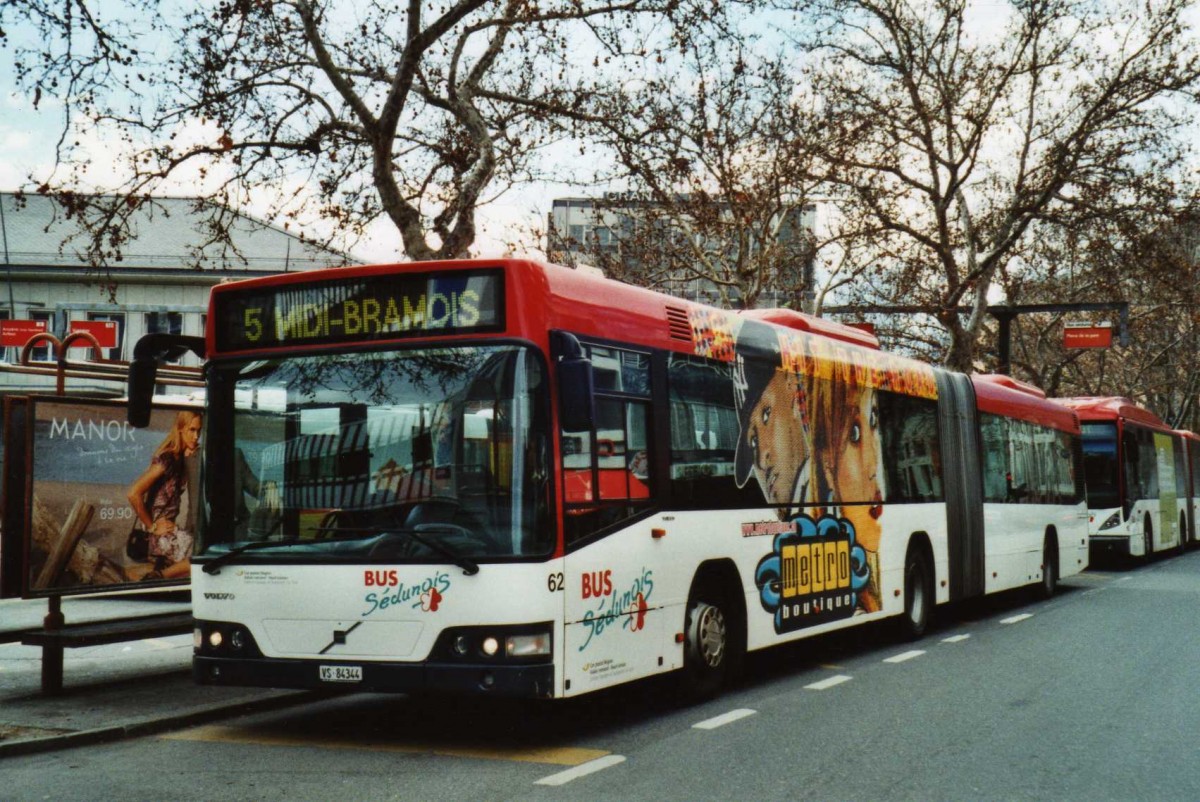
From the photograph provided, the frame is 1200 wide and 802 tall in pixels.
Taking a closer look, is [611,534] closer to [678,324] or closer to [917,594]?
[678,324]

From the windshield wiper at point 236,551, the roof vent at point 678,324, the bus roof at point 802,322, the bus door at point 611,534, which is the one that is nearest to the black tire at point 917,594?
the bus roof at point 802,322

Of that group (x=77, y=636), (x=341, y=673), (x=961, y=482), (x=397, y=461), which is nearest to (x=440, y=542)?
(x=397, y=461)

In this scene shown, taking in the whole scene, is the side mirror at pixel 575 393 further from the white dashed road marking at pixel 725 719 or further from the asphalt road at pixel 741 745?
the white dashed road marking at pixel 725 719

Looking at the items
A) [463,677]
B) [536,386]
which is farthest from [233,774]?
[536,386]

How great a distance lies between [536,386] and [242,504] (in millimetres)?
2013

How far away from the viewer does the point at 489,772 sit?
730 cm

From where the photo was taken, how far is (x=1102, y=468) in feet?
90.1

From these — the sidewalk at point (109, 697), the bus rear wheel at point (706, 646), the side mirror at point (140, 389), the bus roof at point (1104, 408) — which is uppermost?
the bus roof at point (1104, 408)

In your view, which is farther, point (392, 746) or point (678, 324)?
point (678, 324)

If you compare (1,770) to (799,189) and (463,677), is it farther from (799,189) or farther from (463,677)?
(799,189)

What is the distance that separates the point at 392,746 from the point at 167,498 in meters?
4.40

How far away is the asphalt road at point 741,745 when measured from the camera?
688cm

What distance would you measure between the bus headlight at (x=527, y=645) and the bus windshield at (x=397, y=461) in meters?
0.47

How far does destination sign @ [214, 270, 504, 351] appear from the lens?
7895 mm
